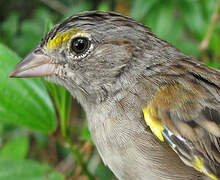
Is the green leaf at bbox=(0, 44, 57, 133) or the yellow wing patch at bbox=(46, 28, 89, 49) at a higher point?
the yellow wing patch at bbox=(46, 28, 89, 49)

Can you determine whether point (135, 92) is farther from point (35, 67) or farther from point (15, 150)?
point (15, 150)

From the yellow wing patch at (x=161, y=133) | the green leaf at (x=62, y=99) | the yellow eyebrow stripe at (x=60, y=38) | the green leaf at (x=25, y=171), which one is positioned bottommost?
the green leaf at (x=25, y=171)

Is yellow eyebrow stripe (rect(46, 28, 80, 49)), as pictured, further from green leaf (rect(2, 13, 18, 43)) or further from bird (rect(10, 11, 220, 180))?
green leaf (rect(2, 13, 18, 43))

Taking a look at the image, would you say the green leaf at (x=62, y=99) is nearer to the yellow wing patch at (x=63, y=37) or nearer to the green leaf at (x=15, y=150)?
the yellow wing patch at (x=63, y=37)

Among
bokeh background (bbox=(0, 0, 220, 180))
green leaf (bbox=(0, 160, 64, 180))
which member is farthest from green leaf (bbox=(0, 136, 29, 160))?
green leaf (bbox=(0, 160, 64, 180))

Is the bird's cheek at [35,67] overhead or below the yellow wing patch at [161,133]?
overhead

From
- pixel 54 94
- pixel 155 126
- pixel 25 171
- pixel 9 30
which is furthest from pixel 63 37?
pixel 9 30

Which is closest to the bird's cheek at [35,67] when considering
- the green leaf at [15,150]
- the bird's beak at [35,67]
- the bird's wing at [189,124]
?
the bird's beak at [35,67]

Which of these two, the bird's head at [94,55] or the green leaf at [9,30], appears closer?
the bird's head at [94,55]
